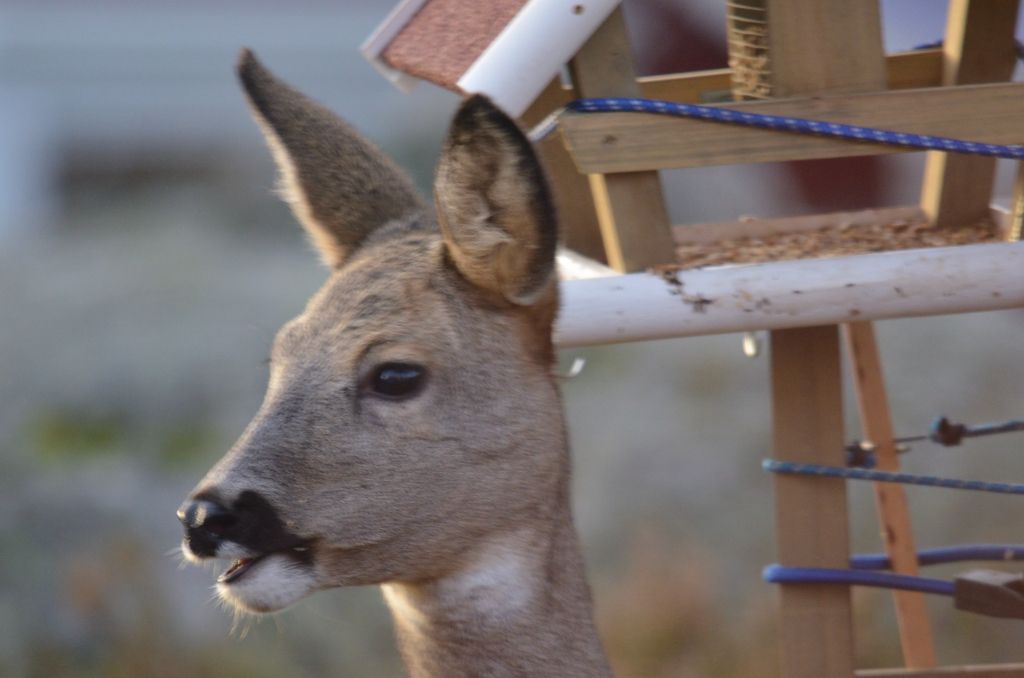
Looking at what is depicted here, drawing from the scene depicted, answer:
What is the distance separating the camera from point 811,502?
2838 mm

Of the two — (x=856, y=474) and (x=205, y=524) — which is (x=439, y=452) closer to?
(x=205, y=524)

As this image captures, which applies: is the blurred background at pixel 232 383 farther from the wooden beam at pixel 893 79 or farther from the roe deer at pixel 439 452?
the roe deer at pixel 439 452

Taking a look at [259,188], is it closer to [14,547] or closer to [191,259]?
[191,259]

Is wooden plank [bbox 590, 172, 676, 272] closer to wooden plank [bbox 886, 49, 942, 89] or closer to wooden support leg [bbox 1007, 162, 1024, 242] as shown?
wooden support leg [bbox 1007, 162, 1024, 242]

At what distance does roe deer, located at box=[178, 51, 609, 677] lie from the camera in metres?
2.09

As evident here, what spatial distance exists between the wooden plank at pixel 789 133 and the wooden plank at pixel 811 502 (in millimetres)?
489

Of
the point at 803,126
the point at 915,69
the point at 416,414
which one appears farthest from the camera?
the point at 915,69

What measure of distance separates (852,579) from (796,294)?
2.24ft

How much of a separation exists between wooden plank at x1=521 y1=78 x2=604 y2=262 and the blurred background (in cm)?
203

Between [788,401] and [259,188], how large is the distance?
18.4 ft

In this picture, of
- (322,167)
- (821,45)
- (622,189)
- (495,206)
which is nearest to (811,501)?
(622,189)

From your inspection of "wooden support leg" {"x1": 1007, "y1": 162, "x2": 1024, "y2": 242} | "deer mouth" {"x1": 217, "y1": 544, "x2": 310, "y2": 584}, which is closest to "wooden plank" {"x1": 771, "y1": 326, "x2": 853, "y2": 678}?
"wooden support leg" {"x1": 1007, "y1": 162, "x2": 1024, "y2": 242}

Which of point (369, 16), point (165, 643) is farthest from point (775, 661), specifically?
point (369, 16)

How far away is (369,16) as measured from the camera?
8.01 m
